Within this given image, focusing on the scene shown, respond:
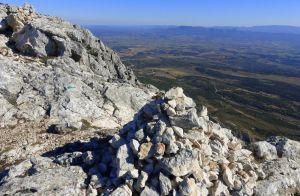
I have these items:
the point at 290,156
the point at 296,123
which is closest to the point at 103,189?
the point at 290,156

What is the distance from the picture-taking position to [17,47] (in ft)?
162

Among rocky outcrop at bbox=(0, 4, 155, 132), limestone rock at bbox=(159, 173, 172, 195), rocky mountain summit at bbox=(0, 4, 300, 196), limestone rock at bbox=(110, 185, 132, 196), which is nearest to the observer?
limestone rock at bbox=(159, 173, 172, 195)

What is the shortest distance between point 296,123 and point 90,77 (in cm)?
17439

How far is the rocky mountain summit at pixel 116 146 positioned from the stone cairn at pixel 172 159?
57 mm

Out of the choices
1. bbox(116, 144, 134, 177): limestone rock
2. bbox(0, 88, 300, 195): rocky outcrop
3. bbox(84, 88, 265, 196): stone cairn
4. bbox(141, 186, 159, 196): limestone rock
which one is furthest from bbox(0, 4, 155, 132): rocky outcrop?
bbox(141, 186, 159, 196): limestone rock

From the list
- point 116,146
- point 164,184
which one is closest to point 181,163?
point 164,184

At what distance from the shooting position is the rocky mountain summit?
22125 millimetres

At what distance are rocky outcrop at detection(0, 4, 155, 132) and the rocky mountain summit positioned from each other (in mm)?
136

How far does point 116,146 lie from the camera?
80.4 ft

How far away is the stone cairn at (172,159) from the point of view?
21.6 m

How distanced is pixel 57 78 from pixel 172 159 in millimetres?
23183

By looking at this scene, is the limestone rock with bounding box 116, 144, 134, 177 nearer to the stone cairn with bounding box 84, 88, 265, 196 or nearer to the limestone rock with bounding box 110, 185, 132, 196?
the stone cairn with bounding box 84, 88, 265, 196

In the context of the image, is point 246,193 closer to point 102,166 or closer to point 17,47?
point 102,166

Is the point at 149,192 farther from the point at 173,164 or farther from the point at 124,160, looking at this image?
the point at 124,160
